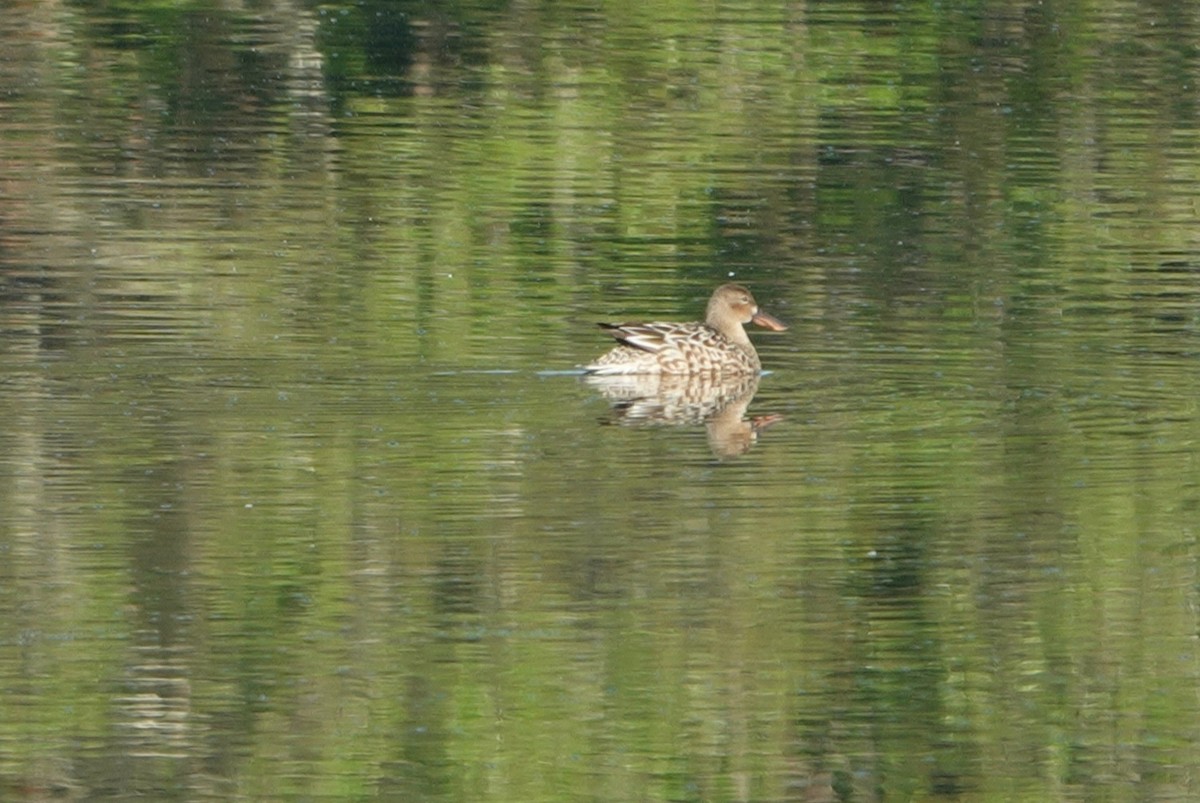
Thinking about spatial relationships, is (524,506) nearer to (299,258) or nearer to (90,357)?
(90,357)

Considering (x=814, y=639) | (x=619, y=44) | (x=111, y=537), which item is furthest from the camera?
(x=619, y=44)

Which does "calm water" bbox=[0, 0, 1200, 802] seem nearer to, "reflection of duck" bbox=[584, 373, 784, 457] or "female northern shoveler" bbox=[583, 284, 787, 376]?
"reflection of duck" bbox=[584, 373, 784, 457]

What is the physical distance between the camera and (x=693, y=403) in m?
13.0

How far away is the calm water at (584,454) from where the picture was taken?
8.27 m

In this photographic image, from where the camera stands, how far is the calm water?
8.27 m

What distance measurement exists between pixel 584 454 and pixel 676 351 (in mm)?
2208

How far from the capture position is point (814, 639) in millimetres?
9031

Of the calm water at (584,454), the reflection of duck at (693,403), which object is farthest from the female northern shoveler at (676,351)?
the calm water at (584,454)

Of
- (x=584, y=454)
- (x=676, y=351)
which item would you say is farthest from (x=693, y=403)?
(x=584, y=454)

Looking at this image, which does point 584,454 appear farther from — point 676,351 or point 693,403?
point 676,351

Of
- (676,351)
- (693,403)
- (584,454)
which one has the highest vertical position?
(584,454)

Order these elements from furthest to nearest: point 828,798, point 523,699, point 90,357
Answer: point 90,357
point 523,699
point 828,798

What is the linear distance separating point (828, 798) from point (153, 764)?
1.75 meters

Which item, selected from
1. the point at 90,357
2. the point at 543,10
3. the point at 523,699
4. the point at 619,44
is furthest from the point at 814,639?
the point at 543,10
